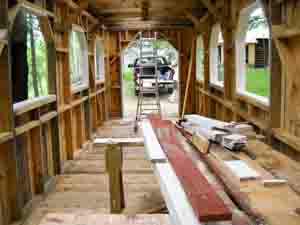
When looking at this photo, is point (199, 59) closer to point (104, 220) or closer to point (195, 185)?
point (104, 220)

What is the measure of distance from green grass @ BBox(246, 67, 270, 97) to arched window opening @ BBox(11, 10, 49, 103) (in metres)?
2.99

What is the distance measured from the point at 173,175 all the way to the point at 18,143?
2.72m

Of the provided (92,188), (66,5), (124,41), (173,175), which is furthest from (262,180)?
(124,41)

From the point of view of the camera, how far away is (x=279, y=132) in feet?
11.9

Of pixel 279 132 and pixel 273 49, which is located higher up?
pixel 273 49

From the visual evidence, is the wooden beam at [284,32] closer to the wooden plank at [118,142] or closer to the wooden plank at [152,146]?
the wooden plank at [152,146]

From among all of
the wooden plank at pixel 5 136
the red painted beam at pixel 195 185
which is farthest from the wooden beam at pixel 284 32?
the wooden plank at pixel 5 136

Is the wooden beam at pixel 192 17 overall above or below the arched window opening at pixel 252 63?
above

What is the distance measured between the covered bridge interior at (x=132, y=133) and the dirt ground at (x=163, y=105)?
11.1 ft

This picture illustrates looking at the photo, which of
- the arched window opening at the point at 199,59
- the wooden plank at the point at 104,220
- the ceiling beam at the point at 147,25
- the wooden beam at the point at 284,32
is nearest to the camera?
the wooden plank at the point at 104,220

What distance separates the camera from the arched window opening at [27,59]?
461 cm

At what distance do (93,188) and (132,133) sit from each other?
13.3ft

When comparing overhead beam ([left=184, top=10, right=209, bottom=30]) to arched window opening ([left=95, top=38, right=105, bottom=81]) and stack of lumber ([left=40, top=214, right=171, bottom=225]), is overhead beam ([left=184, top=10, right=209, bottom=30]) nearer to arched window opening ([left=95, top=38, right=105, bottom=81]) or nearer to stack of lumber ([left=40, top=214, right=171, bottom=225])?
arched window opening ([left=95, top=38, right=105, bottom=81])

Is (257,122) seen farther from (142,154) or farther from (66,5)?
(66,5)
